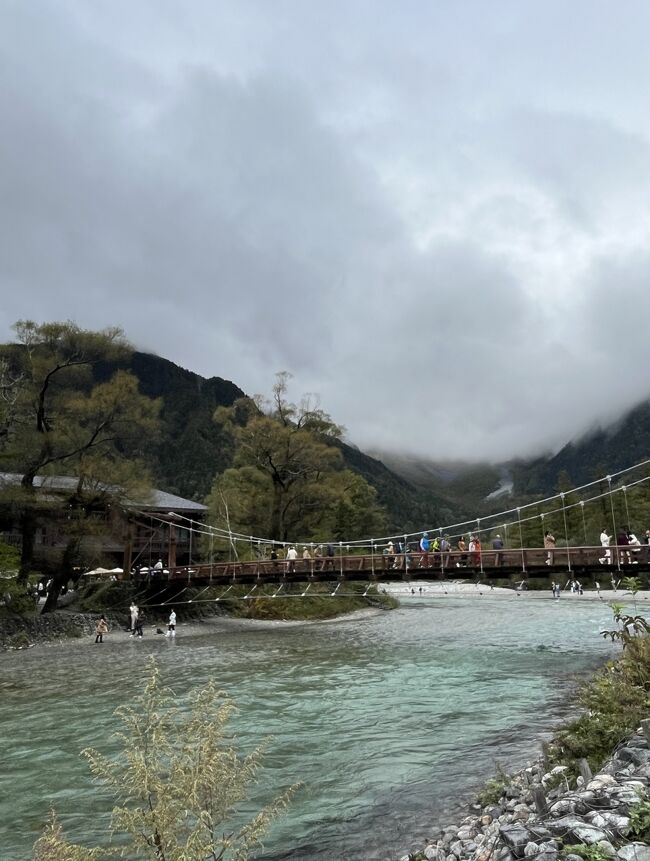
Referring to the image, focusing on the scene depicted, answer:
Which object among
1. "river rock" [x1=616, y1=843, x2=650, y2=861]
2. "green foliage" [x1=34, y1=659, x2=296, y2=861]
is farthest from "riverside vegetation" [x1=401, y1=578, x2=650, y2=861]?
"green foliage" [x1=34, y1=659, x2=296, y2=861]

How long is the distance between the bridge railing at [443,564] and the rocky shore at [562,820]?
1651 cm

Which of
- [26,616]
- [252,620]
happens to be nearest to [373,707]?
[26,616]

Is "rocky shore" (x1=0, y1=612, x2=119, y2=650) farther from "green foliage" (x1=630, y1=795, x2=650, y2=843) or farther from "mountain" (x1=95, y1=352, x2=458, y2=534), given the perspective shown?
"mountain" (x1=95, y1=352, x2=458, y2=534)

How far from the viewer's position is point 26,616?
24469 mm

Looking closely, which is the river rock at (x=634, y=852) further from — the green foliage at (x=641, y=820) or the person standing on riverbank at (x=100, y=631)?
the person standing on riverbank at (x=100, y=631)

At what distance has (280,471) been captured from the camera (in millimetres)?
39344

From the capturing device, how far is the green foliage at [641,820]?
382 cm

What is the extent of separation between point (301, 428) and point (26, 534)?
1860 centimetres

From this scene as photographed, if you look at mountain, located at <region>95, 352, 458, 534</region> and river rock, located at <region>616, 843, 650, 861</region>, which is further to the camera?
mountain, located at <region>95, 352, 458, 534</region>

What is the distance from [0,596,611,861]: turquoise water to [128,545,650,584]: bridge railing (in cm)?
273

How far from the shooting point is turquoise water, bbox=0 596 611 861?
675cm

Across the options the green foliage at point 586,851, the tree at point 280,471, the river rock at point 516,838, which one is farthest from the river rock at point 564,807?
the tree at point 280,471

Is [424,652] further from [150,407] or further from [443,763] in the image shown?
[150,407]

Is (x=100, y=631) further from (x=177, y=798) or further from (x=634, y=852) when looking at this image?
(x=634, y=852)
